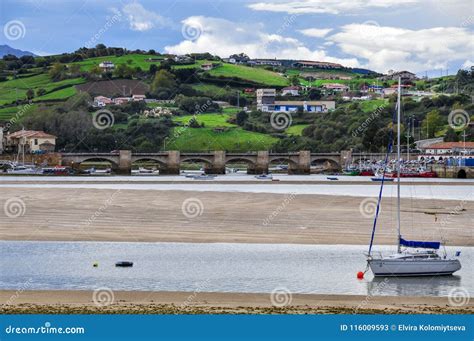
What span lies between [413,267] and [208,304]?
11.5 meters

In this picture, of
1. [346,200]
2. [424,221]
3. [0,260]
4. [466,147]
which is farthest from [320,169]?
[0,260]

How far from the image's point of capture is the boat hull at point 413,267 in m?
39.8

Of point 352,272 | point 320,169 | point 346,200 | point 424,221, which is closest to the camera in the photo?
point 352,272

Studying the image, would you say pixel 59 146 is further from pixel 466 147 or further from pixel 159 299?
pixel 159 299

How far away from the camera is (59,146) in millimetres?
186375

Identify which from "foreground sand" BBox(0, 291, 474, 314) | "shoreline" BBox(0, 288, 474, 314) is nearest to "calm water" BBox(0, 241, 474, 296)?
"shoreline" BBox(0, 288, 474, 314)

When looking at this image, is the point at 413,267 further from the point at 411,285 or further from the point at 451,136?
the point at 451,136

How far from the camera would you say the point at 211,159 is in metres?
161

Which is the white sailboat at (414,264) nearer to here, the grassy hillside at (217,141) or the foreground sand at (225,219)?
the foreground sand at (225,219)

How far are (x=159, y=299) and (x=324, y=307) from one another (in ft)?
20.3

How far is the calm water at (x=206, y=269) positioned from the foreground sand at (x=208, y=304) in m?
1.42

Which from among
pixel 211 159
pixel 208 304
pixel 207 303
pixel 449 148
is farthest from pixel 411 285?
pixel 449 148

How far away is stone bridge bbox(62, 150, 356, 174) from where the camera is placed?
153 metres

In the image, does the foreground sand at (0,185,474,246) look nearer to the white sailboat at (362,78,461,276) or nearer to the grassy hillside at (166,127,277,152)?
the white sailboat at (362,78,461,276)
